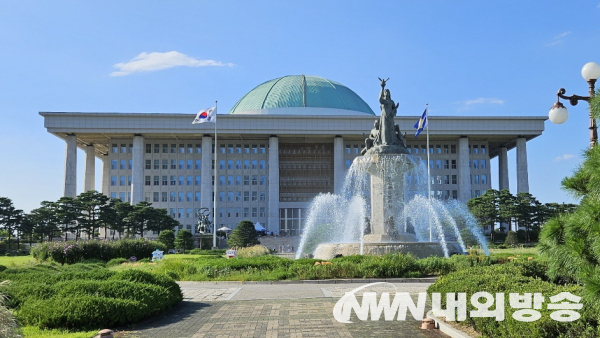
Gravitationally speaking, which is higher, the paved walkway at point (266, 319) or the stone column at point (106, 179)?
the stone column at point (106, 179)

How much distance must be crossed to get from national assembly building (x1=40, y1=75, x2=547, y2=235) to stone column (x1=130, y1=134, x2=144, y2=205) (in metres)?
0.15

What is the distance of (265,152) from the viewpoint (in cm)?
9506

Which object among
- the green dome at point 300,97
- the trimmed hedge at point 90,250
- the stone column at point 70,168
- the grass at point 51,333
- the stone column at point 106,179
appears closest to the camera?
the grass at point 51,333

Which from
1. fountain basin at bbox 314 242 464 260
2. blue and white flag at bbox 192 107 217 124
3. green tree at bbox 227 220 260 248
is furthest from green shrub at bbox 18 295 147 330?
green tree at bbox 227 220 260 248

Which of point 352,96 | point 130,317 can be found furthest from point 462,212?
point 130,317

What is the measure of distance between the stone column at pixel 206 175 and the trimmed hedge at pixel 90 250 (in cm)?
4514

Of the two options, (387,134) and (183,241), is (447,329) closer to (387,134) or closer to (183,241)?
(387,134)

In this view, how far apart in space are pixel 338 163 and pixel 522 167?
90.3ft

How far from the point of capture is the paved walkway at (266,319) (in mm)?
10484

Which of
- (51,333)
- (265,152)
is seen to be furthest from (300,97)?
(51,333)

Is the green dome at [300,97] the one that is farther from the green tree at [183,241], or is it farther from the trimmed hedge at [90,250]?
the trimmed hedge at [90,250]

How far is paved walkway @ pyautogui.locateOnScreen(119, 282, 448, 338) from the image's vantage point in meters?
10.5

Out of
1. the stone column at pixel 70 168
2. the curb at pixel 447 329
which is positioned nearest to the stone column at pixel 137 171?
the stone column at pixel 70 168

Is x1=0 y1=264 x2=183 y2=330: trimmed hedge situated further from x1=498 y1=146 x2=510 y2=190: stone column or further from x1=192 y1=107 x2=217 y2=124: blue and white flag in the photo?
x1=498 y1=146 x2=510 y2=190: stone column
